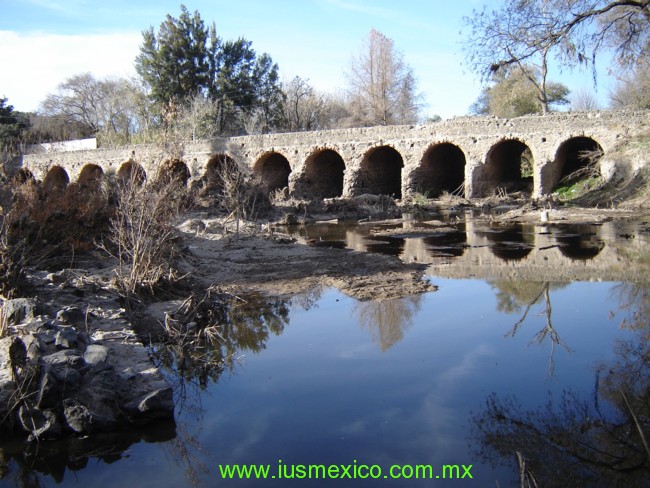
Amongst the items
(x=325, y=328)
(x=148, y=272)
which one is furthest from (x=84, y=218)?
(x=325, y=328)

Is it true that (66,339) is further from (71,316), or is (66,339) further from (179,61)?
(179,61)

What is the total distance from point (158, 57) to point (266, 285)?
117 feet

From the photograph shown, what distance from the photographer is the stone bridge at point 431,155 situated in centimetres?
2319

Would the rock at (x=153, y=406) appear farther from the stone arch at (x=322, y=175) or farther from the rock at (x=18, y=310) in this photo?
the stone arch at (x=322, y=175)

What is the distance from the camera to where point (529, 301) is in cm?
854

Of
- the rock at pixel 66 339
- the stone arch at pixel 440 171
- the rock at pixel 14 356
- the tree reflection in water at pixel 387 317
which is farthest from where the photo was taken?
the stone arch at pixel 440 171

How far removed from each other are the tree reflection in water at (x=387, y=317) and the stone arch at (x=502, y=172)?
59.4 feet

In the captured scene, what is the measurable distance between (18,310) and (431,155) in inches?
943

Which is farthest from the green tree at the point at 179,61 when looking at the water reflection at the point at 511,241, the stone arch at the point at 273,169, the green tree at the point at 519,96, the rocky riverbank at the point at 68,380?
the rocky riverbank at the point at 68,380

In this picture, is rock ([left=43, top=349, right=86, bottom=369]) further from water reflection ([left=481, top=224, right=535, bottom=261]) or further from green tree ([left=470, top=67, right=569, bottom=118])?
green tree ([left=470, top=67, right=569, bottom=118])

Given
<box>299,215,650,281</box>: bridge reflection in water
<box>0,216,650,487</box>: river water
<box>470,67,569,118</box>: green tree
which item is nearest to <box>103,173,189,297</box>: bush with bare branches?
<box>0,216,650,487</box>: river water

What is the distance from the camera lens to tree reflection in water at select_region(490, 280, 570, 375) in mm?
6898

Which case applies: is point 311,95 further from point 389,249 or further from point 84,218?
point 84,218

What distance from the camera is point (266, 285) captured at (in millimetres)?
→ 10164
